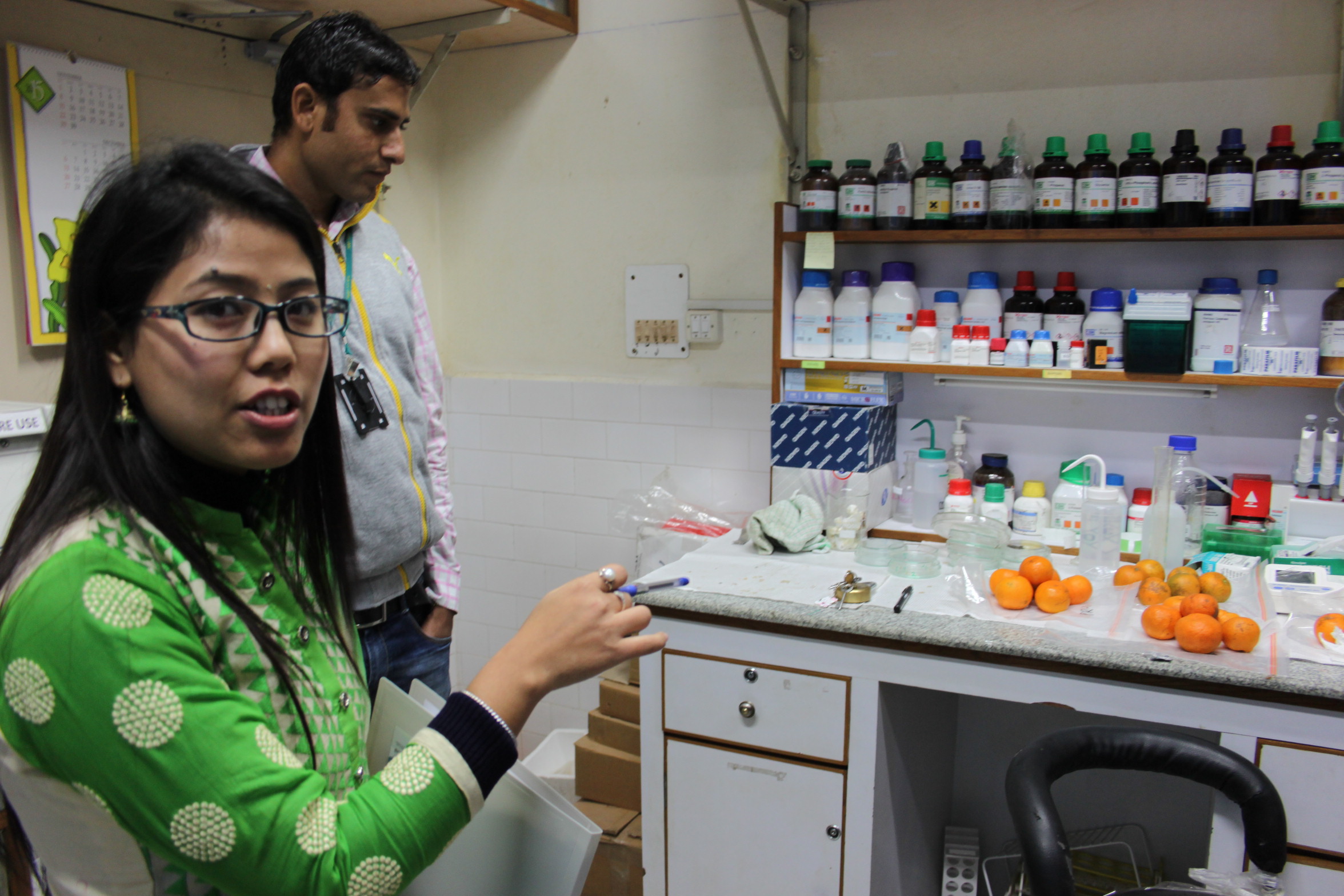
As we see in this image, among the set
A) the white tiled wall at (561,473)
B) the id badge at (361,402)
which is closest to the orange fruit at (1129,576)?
the white tiled wall at (561,473)

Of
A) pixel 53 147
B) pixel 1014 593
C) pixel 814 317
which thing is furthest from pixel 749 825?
pixel 53 147

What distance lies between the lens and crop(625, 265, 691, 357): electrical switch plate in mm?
3123

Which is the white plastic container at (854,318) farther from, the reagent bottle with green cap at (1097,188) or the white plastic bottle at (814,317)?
the reagent bottle with green cap at (1097,188)

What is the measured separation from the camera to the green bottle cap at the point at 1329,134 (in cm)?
211

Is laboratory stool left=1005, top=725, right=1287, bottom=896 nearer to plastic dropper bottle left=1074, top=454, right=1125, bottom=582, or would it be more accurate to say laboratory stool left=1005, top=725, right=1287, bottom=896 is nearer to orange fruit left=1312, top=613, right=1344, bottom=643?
orange fruit left=1312, top=613, right=1344, bottom=643

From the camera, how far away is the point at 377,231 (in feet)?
6.36

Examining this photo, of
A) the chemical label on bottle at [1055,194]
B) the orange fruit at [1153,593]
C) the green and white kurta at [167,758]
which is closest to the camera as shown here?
the green and white kurta at [167,758]

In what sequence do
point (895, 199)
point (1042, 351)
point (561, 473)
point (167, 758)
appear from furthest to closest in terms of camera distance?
1. point (561, 473)
2. point (895, 199)
3. point (1042, 351)
4. point (167, 758)

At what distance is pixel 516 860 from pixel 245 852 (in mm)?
340

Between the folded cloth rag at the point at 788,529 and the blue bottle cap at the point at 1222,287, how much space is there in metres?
1.07

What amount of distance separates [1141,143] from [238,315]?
215cm

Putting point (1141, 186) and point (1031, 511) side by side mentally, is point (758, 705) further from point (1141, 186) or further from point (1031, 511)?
point (1141, 186)

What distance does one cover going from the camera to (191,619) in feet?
2.58

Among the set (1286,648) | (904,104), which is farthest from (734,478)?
(1286,648)
